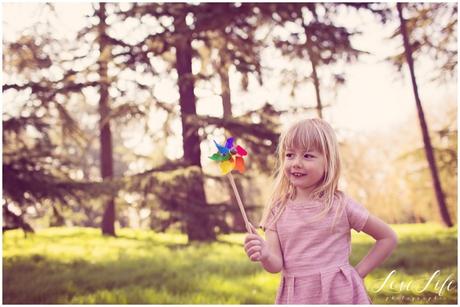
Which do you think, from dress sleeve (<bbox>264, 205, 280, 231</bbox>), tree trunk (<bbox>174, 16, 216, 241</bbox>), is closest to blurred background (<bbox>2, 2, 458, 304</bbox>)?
tree trunk (<bbox>174, 16, 216, 241</bbox>)

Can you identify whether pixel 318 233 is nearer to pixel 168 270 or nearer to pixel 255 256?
pixel 255 256

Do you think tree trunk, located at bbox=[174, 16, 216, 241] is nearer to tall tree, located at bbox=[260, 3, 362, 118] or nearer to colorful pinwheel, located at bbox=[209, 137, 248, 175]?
tall tree, located at bbox=[260, 3, 362, 118]

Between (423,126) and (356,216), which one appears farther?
(423,126)

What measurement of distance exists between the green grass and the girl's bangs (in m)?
2.36

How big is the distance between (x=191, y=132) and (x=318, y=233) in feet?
11.8

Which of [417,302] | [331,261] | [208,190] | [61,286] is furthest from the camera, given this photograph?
[208,190]

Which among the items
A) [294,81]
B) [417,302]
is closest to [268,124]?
[294,81]

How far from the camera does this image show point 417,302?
134 inches

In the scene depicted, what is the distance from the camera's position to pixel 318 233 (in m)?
1.54

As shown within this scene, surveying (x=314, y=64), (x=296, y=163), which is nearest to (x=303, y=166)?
(x=296, y=163)

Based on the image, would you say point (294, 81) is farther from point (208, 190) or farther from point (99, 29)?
point (99, 29)

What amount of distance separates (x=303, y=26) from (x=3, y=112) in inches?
117

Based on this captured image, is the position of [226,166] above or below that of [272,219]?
above

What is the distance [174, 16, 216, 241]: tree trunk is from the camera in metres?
4.95
